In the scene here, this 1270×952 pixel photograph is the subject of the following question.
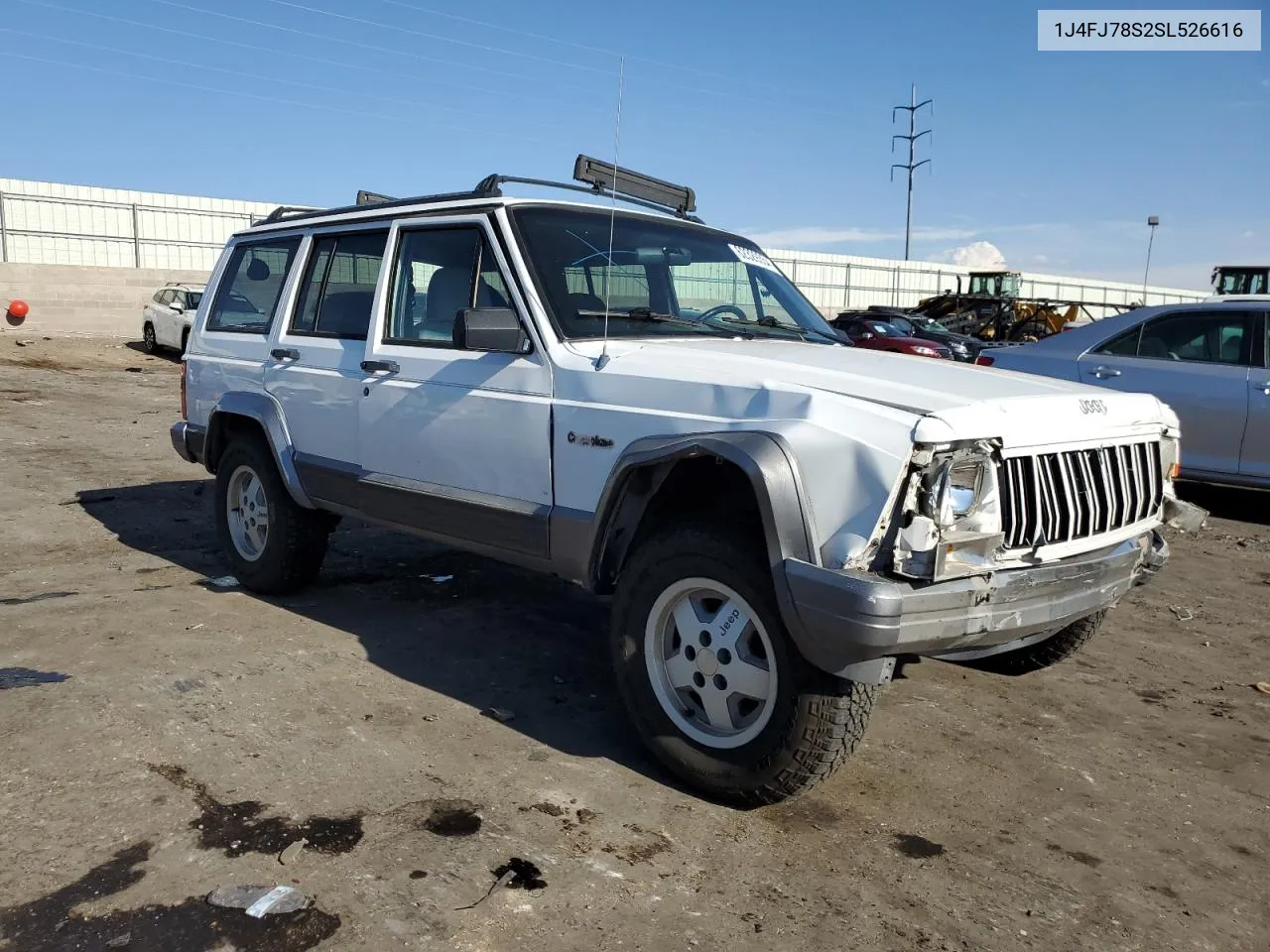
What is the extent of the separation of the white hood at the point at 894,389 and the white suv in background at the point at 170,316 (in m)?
18.4

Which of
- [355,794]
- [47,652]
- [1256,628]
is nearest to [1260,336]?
[1256,628]

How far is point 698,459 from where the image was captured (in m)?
3.40

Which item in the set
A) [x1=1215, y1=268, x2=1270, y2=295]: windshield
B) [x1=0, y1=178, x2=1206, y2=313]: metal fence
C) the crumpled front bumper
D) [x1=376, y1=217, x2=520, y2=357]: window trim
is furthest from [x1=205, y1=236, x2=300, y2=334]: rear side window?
[x1=1215, y1=268, x2=1270, y2=295]: windshield

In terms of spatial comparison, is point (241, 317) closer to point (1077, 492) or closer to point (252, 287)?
point (252, 287)

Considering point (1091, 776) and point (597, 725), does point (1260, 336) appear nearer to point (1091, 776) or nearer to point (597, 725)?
point (1091, 776)

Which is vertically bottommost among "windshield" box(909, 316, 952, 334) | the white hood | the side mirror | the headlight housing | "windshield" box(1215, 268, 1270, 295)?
the headlight housing

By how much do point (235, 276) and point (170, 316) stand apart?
16100 mm

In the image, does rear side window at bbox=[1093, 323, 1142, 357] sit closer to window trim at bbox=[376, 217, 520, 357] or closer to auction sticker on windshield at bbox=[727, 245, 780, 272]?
auction sticker on windshield at bbox=[727, 245, 780, 272]

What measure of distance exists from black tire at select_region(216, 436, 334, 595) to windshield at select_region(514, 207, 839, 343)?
2146mm

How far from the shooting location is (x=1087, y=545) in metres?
3.33

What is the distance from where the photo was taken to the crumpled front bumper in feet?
9.18

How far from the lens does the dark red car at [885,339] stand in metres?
18.1

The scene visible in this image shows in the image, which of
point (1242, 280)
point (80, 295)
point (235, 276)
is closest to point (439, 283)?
point (235, 276)

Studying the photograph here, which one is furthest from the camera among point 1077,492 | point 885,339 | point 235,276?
point 885,339
